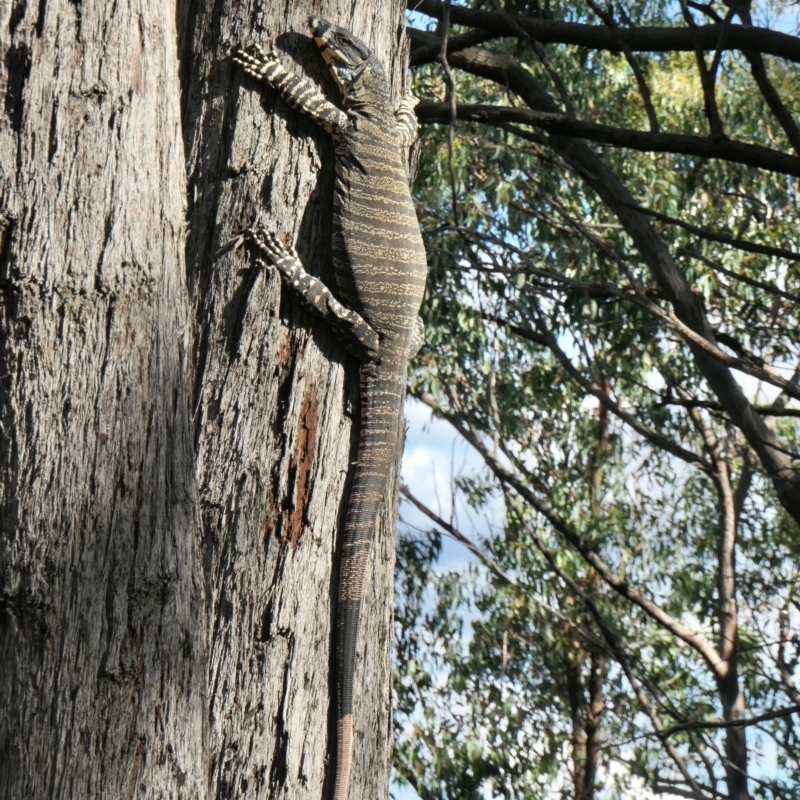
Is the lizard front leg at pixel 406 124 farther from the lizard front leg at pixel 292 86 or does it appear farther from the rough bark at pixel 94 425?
the rough bark at pixel 94 425

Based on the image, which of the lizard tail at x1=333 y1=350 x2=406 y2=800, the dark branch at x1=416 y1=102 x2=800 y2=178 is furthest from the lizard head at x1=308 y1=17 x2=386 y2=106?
the dark branch at x1=416 y1=102 x2=800 y2=178

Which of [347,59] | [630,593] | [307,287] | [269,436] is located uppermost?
[630,593]

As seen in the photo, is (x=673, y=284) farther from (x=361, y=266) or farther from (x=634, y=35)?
(x=361, y=266)

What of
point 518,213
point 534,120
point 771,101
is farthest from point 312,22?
point 518,213

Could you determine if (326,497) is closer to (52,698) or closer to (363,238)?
(52,698)

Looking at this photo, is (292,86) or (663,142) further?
(663,142)

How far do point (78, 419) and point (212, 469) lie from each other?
1.35 feet

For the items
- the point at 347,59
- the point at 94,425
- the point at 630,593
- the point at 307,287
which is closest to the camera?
the point at 94,425

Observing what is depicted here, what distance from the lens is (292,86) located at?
2205mm

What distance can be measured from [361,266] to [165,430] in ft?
3.81

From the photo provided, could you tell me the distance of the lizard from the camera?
2029mm

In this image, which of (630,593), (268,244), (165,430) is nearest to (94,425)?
(165,430)

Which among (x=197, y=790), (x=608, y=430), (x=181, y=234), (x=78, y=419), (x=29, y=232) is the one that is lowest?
(x=197, y=790)

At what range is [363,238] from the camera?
2.70 metres
